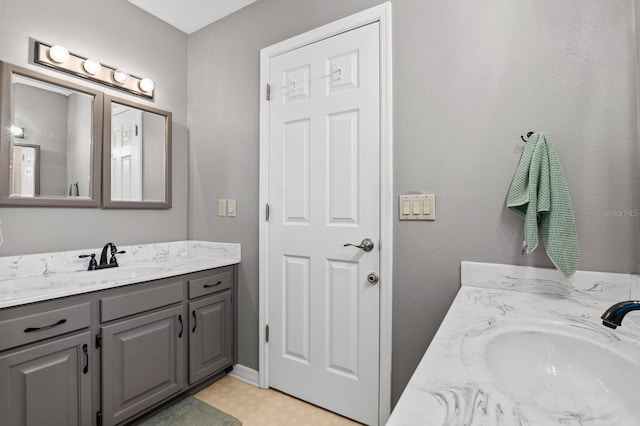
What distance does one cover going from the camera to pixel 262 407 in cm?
187

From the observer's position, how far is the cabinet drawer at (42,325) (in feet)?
4.03

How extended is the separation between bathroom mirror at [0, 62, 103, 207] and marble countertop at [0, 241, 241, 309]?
0.33m

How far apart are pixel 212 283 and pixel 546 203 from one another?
1892 millimetres

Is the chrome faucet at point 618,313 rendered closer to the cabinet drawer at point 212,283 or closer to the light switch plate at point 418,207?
the light switch plate at point 418,207

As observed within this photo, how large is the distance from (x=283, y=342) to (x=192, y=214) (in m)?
1.28

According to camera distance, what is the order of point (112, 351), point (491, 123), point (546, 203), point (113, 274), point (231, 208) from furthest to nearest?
1. point (231, 208)
2. point (113, 274)
3. point (112, 351)
4. point (491, 123)
5. point (546, 203)

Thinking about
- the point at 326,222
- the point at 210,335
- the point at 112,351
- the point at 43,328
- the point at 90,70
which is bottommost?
the point at 210,335

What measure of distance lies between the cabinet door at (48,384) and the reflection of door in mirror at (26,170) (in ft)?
2.91

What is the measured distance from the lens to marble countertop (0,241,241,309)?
1.40 m

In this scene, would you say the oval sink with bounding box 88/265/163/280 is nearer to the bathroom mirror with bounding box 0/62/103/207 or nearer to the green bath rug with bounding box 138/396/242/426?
the bathroom mirror with bounding box 0/62/103/207

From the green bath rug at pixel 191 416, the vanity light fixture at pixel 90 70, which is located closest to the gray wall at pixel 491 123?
the green bath rug at pixel 191 416

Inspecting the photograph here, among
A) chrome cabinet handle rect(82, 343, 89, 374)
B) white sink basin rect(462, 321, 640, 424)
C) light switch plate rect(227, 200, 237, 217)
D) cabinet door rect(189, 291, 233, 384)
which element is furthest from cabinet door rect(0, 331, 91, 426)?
white sink basin rect(462, 321, 640, 424)

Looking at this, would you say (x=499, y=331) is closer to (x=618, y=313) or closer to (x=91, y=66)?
(x=618, y=313)

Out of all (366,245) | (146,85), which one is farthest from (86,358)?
(146,85)
